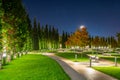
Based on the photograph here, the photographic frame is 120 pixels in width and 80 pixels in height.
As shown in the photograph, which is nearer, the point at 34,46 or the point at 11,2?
the point at 11,2

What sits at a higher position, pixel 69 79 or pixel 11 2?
pixel 11 2

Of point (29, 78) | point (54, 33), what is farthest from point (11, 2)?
point (54, 33)

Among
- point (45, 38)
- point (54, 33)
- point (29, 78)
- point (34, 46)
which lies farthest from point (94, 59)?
point (54, 33)

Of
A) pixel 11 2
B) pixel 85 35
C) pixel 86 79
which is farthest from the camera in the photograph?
pixel 85 35

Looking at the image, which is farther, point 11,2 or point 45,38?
point 45,38

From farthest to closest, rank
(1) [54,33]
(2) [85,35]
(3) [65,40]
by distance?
(3) [65,40]
(1) [54,33]
(2) [85,35]

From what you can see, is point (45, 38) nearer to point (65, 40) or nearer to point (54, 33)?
point (54, 33)

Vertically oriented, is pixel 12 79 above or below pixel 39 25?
below

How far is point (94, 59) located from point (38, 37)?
77.8 m

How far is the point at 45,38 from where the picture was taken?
136m

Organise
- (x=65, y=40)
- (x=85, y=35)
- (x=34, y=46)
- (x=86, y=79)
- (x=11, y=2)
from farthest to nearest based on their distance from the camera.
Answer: (x=65, y=40), (x=34, y=46), (x=85, y=35), (x=11, y=2), (x=86, y=79)

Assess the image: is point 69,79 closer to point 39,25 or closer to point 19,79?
point 19,79

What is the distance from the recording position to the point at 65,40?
19638 centimetres

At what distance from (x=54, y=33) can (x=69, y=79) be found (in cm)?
13390
